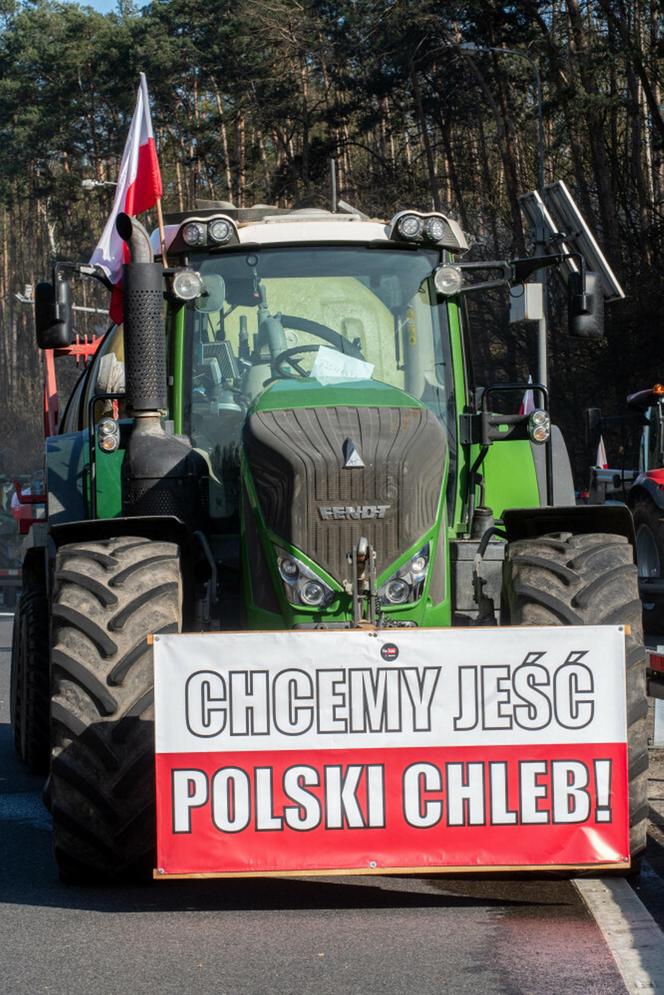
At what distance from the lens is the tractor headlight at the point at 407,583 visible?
21.0 ft

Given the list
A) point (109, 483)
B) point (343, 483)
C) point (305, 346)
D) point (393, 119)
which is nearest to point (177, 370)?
point (305, 346)

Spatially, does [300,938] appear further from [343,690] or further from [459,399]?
[459,399]

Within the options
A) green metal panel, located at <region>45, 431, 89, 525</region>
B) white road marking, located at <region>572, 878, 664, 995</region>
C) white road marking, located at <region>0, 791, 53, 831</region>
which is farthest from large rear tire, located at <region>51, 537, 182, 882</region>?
green metal panel, located at <region>45, 431, 89, 525</region>

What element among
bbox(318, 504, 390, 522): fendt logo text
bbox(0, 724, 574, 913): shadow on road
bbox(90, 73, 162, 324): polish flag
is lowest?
bbox(0, 724, 574, 913): shadow on road

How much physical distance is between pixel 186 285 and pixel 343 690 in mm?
2427

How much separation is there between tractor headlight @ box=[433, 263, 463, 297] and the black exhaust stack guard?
123 centimetres

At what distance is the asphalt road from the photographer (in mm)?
5035

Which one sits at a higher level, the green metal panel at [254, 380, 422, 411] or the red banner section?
the green metal panel at [254, 380, 422, 411]

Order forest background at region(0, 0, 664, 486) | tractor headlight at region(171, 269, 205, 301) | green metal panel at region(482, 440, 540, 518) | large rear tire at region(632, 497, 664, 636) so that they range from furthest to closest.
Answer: forest background at region(0, 0, 664, 486) < large rear tire at region(632, 497, 664, 636) < green metal panel at region(482, 440, 540, 518) < tractor headlight at region(171, 269, 205, 301)

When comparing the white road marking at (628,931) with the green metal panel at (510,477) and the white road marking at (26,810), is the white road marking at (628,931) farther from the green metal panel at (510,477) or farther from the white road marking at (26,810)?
the white road marking at (26,810)

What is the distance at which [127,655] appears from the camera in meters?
6.10

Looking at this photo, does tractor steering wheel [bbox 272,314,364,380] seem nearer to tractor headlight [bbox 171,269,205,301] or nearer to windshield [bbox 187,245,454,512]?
windshield [bbox 187,245,454,512]

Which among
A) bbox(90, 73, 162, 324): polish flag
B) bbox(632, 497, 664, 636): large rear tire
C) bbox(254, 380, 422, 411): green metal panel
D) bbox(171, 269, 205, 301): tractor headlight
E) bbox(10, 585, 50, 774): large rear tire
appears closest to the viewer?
bbox(254, 380, 422, 411): green metal panel

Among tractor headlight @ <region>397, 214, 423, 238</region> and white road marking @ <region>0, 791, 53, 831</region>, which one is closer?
tractor headlight @ <region>397, 214, 423, 238</region>
